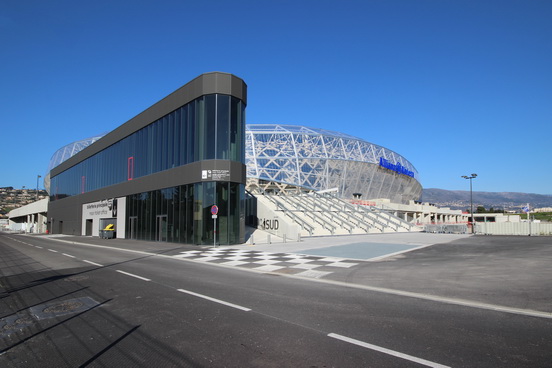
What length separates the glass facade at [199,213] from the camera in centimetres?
2230

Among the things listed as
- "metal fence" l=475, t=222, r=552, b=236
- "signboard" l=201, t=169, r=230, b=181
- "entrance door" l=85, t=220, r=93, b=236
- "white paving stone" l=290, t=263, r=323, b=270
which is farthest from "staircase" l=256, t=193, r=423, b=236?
"entrance door" l=85, t=220, r=93, b=236

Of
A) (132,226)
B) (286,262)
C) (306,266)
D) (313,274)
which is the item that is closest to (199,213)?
(286,262)

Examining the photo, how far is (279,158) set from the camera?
67.2 m

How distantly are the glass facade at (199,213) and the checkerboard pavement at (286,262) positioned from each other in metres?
5.73

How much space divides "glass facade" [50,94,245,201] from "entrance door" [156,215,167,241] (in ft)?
13.6

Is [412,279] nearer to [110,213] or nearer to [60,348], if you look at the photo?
[60,348]

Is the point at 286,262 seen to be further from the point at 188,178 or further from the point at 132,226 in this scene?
the point at 132,226

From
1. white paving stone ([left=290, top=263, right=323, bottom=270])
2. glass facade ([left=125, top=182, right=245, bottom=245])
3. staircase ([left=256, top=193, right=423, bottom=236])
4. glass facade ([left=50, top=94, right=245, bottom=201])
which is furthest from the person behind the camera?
staircase ([left=256, top=193, right=423, bottom=236])

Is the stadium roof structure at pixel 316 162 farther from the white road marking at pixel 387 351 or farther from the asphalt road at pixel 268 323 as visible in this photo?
the white road marking at pixel 387 351

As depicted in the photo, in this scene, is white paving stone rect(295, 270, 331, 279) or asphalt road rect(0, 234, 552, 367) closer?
asphalt road rect(0, 234, 552, 367)

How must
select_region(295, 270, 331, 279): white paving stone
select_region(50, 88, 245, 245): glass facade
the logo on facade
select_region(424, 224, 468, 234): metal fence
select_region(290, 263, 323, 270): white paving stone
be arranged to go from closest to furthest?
select_region(295, 270, 331, 279): white paving stone, select_region(290, 263, 323, 270): white paving stone, select_region(50, 88, 245, 245): glass facade, select_region(424, 224, 468, 234): metal fence, the logo on facade

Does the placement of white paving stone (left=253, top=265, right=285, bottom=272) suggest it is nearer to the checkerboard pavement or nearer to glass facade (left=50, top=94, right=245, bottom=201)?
the checkerboard pavement

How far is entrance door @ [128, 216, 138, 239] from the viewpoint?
31719mm

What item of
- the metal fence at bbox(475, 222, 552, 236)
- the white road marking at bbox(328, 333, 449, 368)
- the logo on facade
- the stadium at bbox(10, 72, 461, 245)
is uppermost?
the logo on facade
